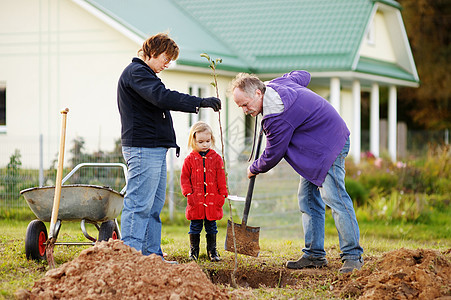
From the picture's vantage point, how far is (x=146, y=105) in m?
4.99

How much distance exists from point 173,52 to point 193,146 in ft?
4.13

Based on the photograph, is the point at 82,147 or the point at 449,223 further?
the point at 82,147

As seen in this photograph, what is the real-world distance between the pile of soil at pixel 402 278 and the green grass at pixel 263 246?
0.86 ft

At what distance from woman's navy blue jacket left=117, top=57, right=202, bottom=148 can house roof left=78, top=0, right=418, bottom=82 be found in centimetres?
824

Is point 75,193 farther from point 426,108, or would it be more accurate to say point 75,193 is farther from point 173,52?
point 426,108

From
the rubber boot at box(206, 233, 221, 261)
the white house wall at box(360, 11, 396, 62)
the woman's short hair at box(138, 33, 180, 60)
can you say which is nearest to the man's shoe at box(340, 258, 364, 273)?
the rubber boot at box(206, 233, 221, 261)

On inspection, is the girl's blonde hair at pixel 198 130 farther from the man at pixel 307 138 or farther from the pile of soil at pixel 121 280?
the pile of soil at pixel 121 280

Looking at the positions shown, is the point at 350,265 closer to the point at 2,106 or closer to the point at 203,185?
the point at 203,185

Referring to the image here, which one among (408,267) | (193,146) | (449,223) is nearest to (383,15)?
(449,223)

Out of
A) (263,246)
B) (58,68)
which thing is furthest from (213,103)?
(58,68)

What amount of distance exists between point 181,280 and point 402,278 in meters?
1.60

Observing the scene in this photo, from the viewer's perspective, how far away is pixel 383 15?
19.2m

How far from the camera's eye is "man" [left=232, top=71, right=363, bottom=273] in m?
4.86

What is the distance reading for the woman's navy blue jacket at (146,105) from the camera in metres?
4.77
